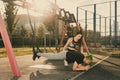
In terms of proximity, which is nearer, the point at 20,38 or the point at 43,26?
the point at 20,38

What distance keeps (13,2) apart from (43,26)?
5311cm

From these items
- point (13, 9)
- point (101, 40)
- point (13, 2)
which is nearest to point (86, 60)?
point (13, 2)

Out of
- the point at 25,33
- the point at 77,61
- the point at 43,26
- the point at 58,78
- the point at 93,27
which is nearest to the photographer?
the point at 58,78

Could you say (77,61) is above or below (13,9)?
below

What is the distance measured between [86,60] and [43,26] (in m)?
53.6

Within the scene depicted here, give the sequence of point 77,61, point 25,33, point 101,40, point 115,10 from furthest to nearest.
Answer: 1. point 25,33
2. point 101,40
3. point 115,10
4. point 77,61

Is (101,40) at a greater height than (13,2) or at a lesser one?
lesser

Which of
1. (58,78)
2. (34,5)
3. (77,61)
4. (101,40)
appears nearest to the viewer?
(58,78)

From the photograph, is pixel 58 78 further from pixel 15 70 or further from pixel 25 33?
pixel 25 33

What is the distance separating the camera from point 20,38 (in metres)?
44.0

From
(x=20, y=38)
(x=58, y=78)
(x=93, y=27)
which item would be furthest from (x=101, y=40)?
(x=58, y=78)

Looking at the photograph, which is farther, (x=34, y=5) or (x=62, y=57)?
(x=34, y=5)

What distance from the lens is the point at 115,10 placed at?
106ft

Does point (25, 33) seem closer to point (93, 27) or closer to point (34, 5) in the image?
point (93, 27)
